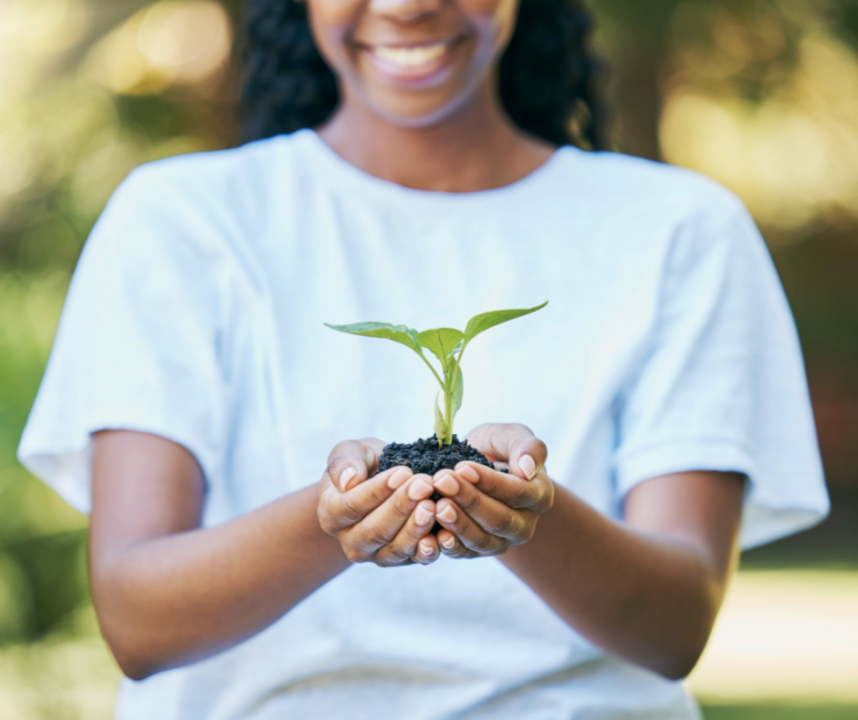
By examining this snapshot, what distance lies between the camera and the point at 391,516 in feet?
3.74

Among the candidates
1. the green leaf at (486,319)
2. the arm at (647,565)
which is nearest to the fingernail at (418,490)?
the green leaf at (486,319)

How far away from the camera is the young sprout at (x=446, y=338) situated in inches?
46.8

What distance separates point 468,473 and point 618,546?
1.55 feet

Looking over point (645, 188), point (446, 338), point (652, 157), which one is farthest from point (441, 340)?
point (652, 157)

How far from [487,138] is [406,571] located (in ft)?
2.96

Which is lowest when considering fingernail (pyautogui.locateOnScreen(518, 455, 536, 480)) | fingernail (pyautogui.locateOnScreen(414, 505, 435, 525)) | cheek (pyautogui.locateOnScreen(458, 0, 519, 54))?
fingernail (pyautogui.locateOnScreen(414, 505, 435, 525))

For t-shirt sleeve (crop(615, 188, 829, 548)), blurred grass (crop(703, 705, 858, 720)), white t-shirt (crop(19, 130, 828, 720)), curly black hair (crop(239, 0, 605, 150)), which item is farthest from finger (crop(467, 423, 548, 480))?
blurred grass (crop(703, 705, 858, 720))

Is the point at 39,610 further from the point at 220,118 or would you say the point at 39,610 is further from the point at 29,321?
the point at 220,118

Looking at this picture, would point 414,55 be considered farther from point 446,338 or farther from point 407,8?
point 446,338

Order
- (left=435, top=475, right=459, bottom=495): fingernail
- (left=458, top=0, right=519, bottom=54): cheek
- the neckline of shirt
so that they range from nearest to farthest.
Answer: (left=435, top=475, right=459, bottom=495): fingernail
(left=458, top=0, right=519, bottom=54): cheek
the neckline of shirt

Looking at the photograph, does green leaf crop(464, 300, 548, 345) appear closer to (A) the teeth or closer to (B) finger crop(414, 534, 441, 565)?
(B) finger crop(414, 534, 441, 565)

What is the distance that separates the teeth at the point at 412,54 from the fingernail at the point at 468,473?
89 centimetres

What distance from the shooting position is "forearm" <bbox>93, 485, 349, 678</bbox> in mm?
1395

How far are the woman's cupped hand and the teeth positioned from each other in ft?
2.55
